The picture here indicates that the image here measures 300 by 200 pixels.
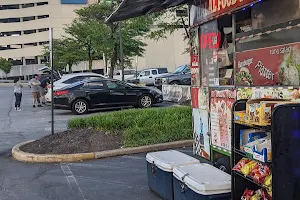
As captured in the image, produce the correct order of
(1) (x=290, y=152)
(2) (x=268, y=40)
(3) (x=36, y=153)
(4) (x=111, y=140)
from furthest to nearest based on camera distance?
(4) (x=111, y=140), (3) (x=36, y=153), (2) (x=268, y=40), (1) (x=290, y=152)

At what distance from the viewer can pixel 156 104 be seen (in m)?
19.2

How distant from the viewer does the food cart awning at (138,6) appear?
22.2 feet

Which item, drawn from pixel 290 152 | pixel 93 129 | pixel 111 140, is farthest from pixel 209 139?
pixel 93 129

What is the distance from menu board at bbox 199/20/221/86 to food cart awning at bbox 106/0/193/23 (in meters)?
0.81

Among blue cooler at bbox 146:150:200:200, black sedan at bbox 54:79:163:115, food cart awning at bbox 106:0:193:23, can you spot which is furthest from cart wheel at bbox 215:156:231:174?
black sedan at bbox 54:79:163:115

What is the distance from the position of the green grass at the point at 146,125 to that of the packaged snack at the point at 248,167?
5152 millimetres

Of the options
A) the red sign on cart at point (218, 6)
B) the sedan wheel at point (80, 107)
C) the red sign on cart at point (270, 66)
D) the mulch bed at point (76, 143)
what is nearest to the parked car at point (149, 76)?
the sedan wheel at point (80, 107)

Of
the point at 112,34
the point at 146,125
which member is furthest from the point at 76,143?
the point at 112,34

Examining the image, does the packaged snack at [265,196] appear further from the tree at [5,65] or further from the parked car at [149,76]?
the tree at [5,65]

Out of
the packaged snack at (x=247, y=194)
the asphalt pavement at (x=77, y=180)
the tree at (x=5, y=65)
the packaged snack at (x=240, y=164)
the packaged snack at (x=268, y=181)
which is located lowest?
the asphalt pavement at (x=77, y=180)

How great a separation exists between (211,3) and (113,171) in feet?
11.6

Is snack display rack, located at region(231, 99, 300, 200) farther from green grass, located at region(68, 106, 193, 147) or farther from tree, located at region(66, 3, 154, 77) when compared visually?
tree, located at region(66, 3, 154, 77)

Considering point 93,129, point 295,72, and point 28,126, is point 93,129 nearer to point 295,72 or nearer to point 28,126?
point 28,126

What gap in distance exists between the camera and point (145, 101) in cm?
1808
